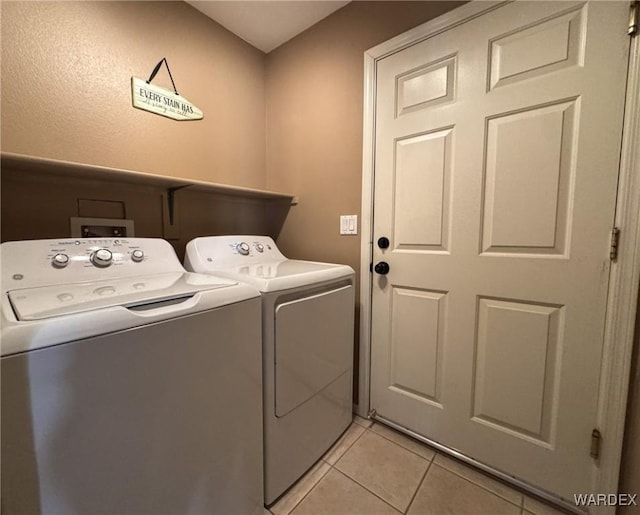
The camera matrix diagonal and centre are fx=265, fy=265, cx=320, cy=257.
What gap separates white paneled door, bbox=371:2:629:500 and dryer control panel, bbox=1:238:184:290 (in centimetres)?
114

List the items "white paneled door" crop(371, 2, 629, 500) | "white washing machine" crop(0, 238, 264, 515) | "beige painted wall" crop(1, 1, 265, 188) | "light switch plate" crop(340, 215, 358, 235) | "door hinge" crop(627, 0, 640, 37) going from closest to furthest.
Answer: "white washing machine" crop(0, 238, 264, 515), "door hinge" crop(627, 0, 640, 37), "white paneled door" crop(371, 2, 629, 500), "beige painted wall" crop(1, 1, 265, 188), "light switch plate" crop(340, 215, 358, 235)

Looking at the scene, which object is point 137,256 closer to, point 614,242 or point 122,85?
point 122,85

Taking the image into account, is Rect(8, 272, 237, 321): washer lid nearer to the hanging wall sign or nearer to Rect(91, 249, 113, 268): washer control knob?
Rect(91, 249, 113, 268): washer control knob

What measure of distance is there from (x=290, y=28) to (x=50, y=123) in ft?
4.75

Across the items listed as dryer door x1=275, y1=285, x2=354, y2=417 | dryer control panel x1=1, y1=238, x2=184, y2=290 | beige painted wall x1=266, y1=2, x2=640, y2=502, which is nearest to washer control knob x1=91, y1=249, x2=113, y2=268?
dryer control panel x1=1, y1=238, x2=184, y2=290

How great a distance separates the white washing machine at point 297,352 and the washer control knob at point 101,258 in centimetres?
34

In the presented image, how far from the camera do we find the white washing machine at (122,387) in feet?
1.75

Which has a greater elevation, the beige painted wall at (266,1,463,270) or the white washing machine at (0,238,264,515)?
the beige painted wall at (266,1,463,270)

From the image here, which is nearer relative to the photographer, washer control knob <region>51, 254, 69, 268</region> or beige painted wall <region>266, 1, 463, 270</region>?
washer control knob <region>51, 254, 69, 268</region>

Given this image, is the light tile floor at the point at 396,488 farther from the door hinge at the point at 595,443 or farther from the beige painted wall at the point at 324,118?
the beige painted wall at the point at 324,118

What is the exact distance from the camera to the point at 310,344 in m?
1.19

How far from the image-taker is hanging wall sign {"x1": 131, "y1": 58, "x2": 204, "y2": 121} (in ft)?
4.49

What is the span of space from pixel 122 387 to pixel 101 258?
0.62m

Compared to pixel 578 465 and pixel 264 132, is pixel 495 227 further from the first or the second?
pixel 264 132
